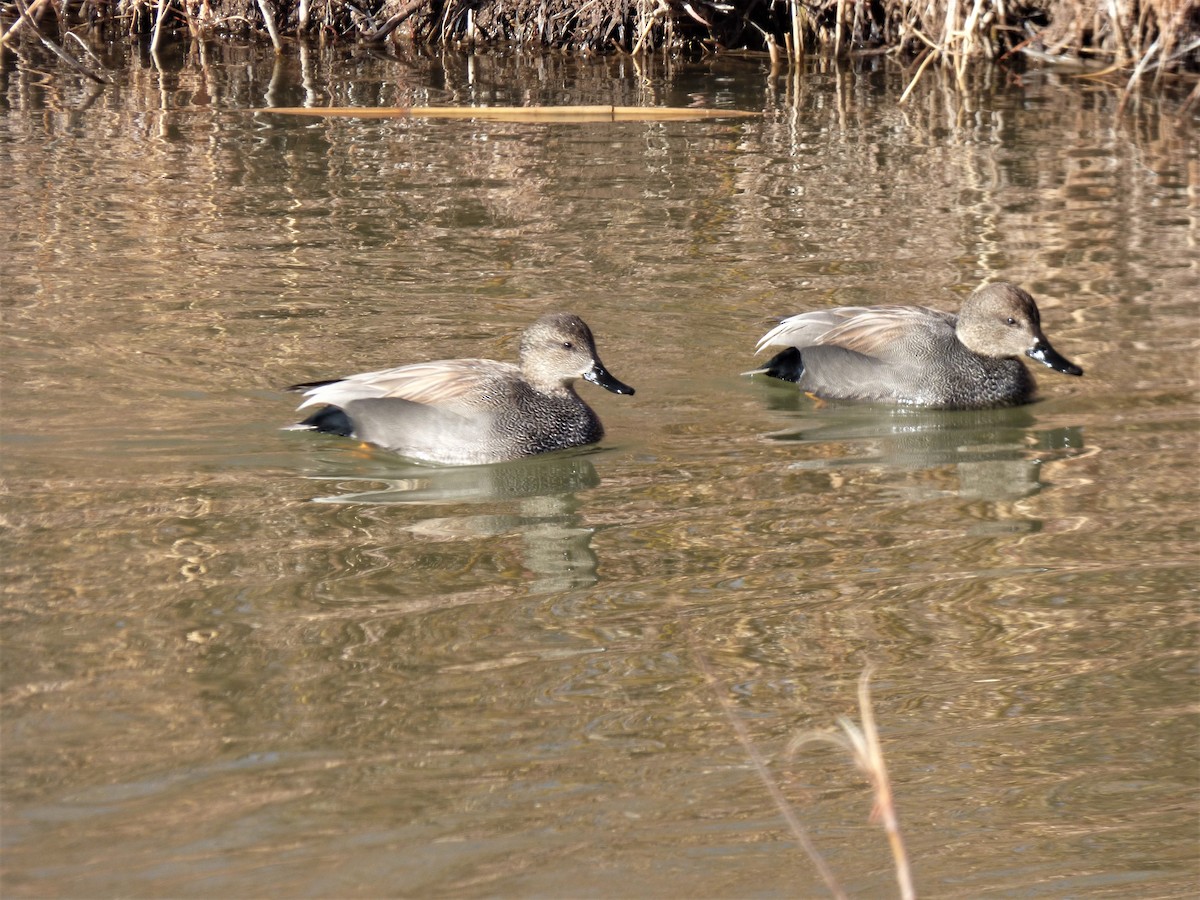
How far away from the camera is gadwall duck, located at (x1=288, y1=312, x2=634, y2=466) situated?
7.16 metres

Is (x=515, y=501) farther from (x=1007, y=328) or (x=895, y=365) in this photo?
(x=1007, y=328)

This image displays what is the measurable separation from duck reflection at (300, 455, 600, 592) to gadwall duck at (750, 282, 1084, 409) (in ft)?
4.65

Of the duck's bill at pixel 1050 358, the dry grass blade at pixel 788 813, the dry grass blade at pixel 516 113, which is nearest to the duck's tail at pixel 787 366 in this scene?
the duck's bill at pixel 1050 358

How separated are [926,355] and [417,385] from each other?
241 centimetres

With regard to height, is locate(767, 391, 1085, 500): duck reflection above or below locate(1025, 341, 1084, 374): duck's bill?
below

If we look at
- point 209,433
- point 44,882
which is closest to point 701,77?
point 209,433

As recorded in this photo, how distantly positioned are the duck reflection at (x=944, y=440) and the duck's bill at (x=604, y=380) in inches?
27.3

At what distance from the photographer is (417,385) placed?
7.23m

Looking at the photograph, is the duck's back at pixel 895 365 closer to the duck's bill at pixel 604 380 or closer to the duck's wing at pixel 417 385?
the duck's bill at pixel 604 380

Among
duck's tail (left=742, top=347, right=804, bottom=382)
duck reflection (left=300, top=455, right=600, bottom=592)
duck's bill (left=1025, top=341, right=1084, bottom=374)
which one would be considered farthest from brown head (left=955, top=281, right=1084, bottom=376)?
duck reflection (left=300, top=455, right=600, bottom=592)

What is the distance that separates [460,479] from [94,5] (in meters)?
11.7

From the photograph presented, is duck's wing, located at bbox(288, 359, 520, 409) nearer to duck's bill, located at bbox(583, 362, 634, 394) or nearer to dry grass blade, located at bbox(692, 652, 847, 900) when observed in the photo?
duck's bill, located at bbox(583, 362, 634, 394)

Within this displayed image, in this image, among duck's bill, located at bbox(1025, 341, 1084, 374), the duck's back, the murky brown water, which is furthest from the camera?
the duck's back

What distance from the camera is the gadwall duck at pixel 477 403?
282 inches
